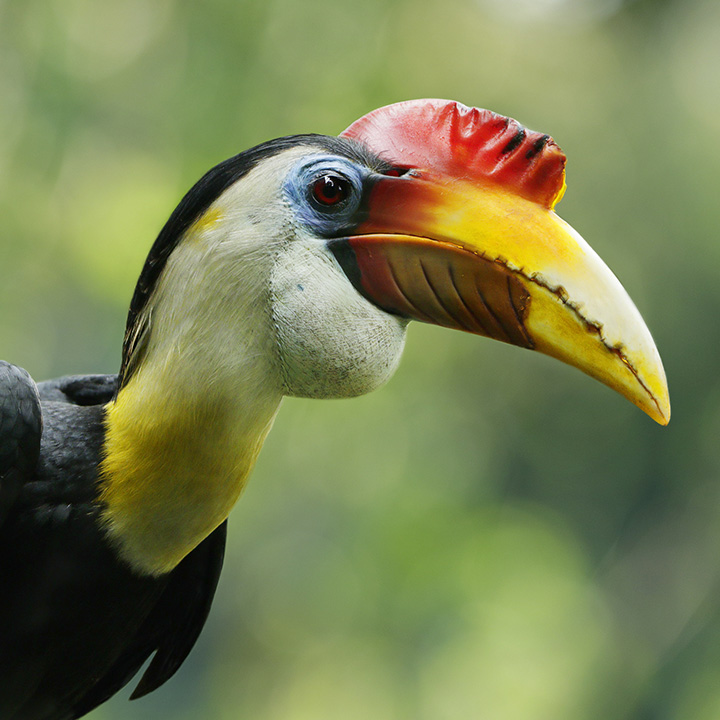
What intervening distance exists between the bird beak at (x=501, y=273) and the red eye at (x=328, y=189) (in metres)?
0.03

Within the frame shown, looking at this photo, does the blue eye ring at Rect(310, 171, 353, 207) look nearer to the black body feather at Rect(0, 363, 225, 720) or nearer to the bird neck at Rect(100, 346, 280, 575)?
the bird neck at Rect(100, 346, 280, 575)

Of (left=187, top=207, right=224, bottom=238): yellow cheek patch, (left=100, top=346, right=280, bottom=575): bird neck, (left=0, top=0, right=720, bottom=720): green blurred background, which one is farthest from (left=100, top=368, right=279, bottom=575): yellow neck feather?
(left=0, top=0, right=720, bottom=720): green blurred background

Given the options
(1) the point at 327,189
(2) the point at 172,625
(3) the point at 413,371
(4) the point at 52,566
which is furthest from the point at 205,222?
(3) the point at 413,371

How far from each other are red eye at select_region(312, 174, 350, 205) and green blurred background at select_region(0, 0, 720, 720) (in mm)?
2858

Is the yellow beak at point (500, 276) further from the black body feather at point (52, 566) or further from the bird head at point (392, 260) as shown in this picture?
the black body feather at point (52, 566)

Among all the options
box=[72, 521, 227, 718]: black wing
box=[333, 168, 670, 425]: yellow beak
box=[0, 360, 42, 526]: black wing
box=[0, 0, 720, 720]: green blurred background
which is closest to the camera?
box=[333, 168, 670, 425]: yellow beak

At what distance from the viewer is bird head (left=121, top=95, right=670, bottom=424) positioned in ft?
2.51

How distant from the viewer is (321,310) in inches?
30.3

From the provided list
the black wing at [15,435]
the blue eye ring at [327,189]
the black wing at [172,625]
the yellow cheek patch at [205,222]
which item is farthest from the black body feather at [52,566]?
the blue eye ring at [327,189]

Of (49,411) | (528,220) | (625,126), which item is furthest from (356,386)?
(625,126)

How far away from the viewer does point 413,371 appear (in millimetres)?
4461

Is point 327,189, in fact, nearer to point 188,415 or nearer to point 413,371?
point 188,415

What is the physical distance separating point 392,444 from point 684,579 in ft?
5.29

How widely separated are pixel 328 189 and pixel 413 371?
145 inches
